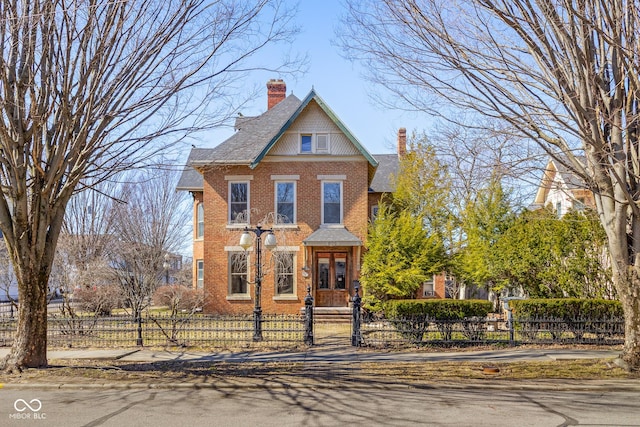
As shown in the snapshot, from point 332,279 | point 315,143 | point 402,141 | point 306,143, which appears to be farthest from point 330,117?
point 402,141

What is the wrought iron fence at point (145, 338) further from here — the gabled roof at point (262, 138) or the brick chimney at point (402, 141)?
the brick chimney at point (402, 141)

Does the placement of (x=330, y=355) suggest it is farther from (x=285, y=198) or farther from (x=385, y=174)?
(x=385, y=174)

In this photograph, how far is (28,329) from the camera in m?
9.83

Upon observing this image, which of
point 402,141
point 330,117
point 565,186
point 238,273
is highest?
point 402,141

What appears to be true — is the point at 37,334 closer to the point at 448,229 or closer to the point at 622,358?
the point at 622,358

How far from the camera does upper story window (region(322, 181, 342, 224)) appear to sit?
2342 cm

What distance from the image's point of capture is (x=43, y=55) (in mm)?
9180

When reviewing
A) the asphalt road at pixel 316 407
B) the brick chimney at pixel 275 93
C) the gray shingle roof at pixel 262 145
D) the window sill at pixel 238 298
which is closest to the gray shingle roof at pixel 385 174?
the gray shingle roof at pixel 262 145

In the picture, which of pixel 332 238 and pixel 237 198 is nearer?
pixel 332 238

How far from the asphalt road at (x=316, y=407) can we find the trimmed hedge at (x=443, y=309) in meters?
4.78

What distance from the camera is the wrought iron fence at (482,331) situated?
13.1 meters

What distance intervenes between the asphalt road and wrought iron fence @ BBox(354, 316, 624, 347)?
4218 mm

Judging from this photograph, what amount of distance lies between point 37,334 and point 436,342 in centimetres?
877

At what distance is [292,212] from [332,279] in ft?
11.2
